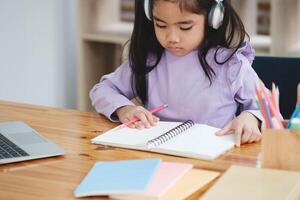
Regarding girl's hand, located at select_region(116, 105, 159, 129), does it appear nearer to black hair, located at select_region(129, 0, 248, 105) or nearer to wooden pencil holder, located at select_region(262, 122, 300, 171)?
black hair, located at select_region(129, 0, 248, 105)

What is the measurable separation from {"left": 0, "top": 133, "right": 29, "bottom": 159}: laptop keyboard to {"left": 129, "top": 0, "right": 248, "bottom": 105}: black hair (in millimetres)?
478

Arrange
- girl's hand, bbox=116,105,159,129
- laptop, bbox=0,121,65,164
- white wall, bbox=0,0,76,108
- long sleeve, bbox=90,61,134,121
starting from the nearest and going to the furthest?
laptop, bbox=0,121,65,164, girl's hand, bbox=116,105,159,129, long sleeve, bbox=90,61,134,121, white wall, bbox=0,0,76,108

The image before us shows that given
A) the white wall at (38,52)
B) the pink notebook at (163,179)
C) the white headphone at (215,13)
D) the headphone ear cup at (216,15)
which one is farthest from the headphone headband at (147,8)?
the white wall at (38,52)

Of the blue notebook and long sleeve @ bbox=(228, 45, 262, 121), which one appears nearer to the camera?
the blue notebook

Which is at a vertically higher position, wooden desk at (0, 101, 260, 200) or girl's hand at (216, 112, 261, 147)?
girl's hand at (216, 112, 261, 147)

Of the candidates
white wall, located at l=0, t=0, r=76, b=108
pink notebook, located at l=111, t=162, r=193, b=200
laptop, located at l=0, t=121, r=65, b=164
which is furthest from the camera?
white wall, located at l=0, t=0, r=76, b=108

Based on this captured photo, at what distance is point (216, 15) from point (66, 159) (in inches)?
21.4

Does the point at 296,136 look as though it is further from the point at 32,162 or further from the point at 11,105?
the point at 11,105

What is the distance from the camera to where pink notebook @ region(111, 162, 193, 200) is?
106 cm

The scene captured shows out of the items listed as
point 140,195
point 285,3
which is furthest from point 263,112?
point 285,3

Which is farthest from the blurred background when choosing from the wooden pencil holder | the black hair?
the wooden pencil holder

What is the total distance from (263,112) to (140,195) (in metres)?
0.28

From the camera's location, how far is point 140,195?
1053mm

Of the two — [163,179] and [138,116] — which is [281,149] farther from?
[138,116]
